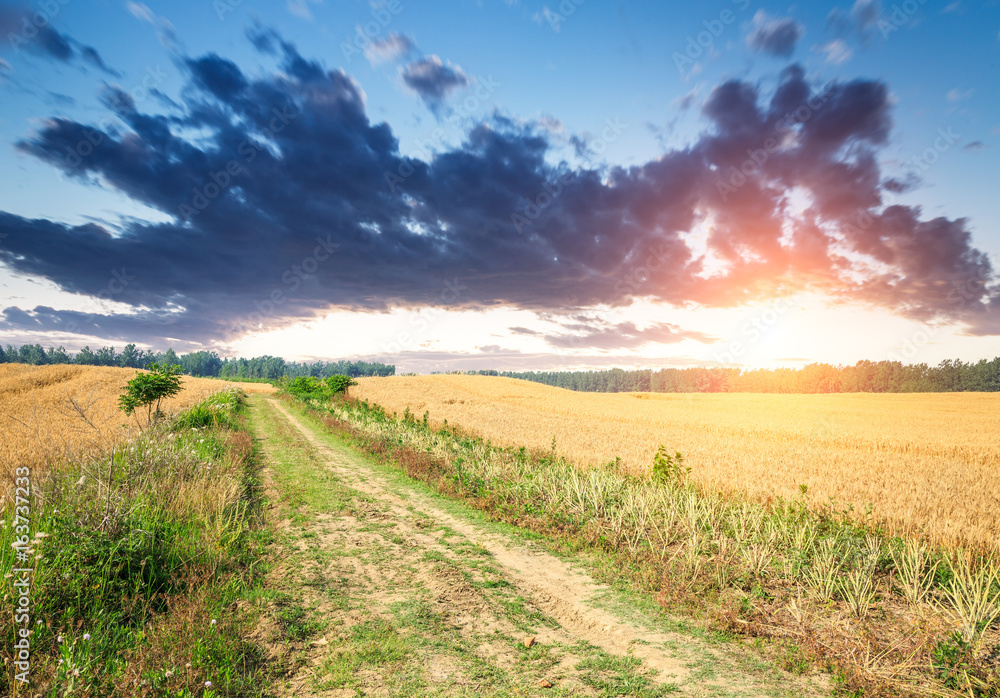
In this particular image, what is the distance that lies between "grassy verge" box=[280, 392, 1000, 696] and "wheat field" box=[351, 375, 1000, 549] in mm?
2636

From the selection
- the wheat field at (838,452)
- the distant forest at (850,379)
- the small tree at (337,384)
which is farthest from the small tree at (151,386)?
the distant forest at (850,379)

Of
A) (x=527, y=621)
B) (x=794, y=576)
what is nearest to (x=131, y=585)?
(x=527, y=621)

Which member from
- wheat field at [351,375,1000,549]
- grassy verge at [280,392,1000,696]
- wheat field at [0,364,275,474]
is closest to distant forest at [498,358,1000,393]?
wheat field at [351,375,1000,549]

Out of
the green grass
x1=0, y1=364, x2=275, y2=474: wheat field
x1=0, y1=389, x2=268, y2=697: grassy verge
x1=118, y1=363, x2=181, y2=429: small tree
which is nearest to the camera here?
x1=0, y1=389, x2=268, y2=697: grassy verge

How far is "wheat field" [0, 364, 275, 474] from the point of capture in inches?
348

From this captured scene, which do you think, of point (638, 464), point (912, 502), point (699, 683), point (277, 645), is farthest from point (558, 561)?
point (912, 502)

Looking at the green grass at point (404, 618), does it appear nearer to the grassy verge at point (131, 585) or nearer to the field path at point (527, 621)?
the field path at point (527, 621)

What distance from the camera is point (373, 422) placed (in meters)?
23.8

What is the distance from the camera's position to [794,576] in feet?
22.1

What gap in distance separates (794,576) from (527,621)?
14.4ft

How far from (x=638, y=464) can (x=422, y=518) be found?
897 centimetres

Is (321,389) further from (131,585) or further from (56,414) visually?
(131,585)

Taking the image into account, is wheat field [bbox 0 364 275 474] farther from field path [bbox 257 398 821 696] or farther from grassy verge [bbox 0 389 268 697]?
field path [bbox 257 398 821 696]

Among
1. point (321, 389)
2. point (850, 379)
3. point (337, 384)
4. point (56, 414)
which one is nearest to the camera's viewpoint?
point (56, 414)
